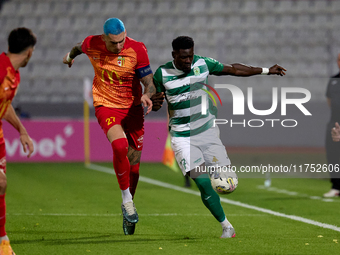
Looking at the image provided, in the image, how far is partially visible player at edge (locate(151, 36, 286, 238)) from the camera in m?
5.78

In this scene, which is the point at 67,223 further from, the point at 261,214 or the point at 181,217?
the point at 261,214

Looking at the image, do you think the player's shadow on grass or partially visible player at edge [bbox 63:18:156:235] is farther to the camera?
partially visible player at edge [bbox 63:18:156:235]

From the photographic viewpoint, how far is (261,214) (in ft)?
24.9

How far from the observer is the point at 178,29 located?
20.0 meters

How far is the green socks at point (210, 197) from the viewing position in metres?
5.77

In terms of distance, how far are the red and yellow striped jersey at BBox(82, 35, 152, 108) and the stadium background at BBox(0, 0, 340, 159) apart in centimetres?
1017

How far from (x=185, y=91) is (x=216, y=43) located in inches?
464

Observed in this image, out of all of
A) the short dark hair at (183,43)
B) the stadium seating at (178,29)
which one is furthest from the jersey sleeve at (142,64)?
the stadium seating at (178,29)

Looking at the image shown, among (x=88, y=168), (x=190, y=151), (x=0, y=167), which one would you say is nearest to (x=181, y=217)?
(x=190, y=151)

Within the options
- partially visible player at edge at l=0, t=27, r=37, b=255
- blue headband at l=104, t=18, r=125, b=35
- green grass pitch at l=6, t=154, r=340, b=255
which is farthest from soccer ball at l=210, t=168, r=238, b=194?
partially visible player at edge at l=0, t=27, r=37, b=255

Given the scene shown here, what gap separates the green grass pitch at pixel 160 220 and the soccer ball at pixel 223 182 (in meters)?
0.49

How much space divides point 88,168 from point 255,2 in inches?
348

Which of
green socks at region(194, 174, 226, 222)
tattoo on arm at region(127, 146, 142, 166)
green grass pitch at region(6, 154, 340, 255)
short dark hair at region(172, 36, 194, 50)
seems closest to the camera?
green grass pitch at region(6, 154, 340, 255)

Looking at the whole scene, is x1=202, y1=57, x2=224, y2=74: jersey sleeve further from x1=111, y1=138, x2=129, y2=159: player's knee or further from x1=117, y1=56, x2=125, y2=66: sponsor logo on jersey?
x1=111, y1=138, x2=129, y2=159: player's knee
